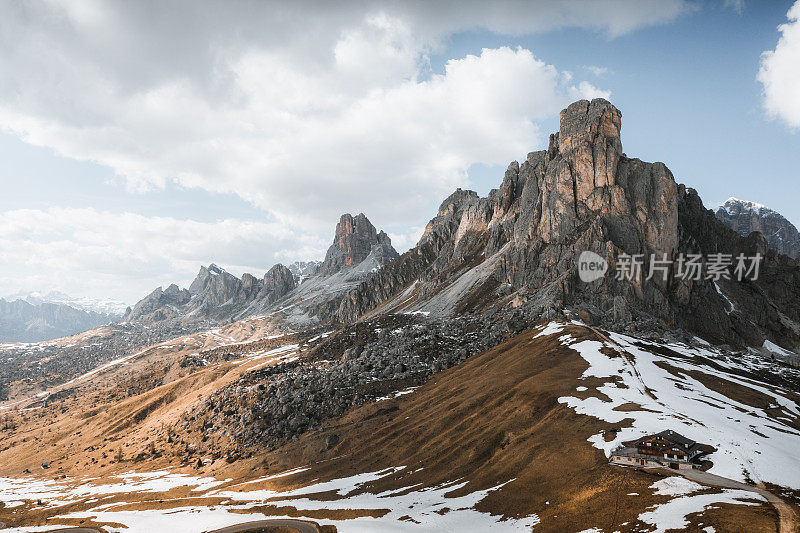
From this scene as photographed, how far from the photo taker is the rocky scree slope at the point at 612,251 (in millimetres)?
128750

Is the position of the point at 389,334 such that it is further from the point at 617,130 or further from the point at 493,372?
the point at 617,130

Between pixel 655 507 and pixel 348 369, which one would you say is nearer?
pixel 655 507

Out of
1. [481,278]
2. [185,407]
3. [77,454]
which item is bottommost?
[77,454]

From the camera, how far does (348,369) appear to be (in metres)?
113

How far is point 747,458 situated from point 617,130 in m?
141

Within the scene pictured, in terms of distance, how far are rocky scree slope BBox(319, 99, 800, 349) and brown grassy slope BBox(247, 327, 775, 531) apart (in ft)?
126

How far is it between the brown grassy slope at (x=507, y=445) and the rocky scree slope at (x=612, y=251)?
3846 centimetres

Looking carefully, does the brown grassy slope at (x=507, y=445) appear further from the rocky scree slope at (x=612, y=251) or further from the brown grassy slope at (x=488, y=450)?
the rocky scree slope at (x=612, y=251)

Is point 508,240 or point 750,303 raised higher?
point 508,240

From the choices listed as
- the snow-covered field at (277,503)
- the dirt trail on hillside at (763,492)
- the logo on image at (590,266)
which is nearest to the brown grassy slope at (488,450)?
the dirt trail on hillside at (763,492)

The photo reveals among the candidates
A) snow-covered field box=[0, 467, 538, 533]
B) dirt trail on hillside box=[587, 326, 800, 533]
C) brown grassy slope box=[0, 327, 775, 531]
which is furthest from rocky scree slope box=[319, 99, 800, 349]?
snow-covered field box=[0, 467, 538, 533]

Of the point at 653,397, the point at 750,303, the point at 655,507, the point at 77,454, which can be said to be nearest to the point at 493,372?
the point at 653,397

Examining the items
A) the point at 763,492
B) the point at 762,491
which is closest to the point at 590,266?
the point at 762,491

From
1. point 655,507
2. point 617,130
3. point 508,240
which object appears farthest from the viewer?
point 508,240
